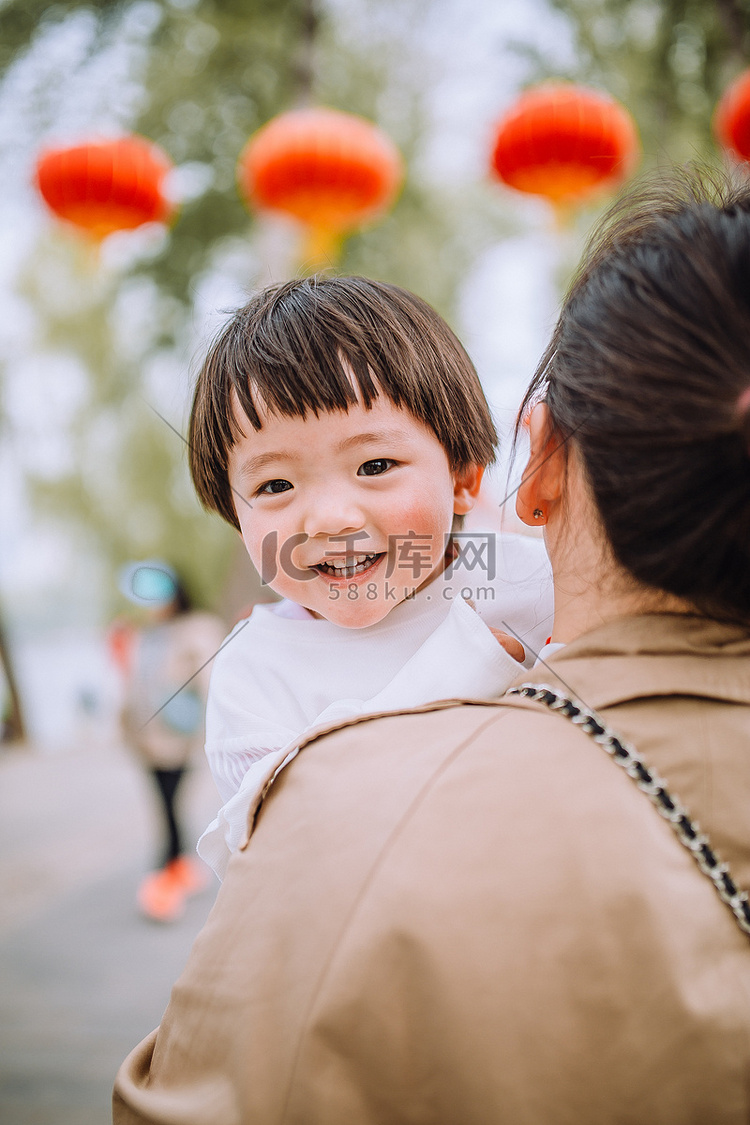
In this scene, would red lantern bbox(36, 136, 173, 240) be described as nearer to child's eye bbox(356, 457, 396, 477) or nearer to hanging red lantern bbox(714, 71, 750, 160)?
hanging red lantern bbox(714, 71, 750, 160)

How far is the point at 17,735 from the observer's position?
29.8ft

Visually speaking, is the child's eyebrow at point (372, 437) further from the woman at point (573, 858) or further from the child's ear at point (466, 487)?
the woman at point (573, 858)

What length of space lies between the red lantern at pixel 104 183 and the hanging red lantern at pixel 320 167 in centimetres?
52

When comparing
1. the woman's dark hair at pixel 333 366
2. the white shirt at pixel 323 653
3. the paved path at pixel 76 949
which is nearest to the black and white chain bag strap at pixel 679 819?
the white shirt at pixel 323 653

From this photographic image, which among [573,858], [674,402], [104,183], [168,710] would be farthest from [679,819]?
[104,183]

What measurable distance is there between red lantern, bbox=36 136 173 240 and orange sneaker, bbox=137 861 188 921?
338cm

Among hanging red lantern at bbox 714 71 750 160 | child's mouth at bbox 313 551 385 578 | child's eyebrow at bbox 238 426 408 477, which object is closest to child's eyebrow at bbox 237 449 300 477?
child's eyebrow at bbox 238 426 408 477

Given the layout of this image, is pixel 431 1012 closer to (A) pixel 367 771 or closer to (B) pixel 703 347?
(A) pixel 367 771

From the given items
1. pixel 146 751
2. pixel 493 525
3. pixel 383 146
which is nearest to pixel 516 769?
pixel 493 525

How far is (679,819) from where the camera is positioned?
0.66 m

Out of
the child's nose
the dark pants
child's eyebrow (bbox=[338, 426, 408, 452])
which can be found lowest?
the dark pants

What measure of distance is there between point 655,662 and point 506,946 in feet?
0.85

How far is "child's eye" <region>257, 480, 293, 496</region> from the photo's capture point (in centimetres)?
106

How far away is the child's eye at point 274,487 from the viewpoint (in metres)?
1.06
